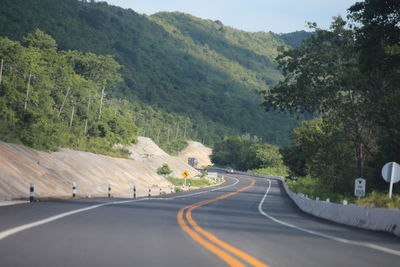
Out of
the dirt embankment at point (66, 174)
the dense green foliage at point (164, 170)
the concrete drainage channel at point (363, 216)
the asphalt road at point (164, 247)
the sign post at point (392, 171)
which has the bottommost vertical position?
the dense green foliage at point (164, 170)

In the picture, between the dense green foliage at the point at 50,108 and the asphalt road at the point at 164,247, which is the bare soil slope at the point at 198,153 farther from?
the asphalt road at the point at 164,247

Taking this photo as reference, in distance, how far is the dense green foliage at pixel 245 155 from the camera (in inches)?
6619

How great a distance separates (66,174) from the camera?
5597 centimetres

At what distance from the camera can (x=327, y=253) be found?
968 cm

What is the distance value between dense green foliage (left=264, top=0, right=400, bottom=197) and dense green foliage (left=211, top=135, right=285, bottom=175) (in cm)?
10934

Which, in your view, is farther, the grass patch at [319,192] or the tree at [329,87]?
the tree at [329,87]

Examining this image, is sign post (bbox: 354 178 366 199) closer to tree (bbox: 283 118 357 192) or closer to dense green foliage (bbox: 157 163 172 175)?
tree (bbox: 283 118 357 192)

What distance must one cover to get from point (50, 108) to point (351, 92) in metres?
41.4

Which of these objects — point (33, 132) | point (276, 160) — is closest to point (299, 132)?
point (33, 132)

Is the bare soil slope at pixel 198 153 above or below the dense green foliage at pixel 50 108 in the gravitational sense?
below

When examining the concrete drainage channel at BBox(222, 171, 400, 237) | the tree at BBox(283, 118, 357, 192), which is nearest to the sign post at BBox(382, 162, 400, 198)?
the concrete drainage channel at BBox(222, 171, 400, 237)

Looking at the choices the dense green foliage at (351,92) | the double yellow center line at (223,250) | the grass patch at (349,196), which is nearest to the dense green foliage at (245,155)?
the grass patch at (349,196)

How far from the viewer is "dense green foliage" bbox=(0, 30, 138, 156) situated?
2393 inches

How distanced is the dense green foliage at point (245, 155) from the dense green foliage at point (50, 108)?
64071 mm
